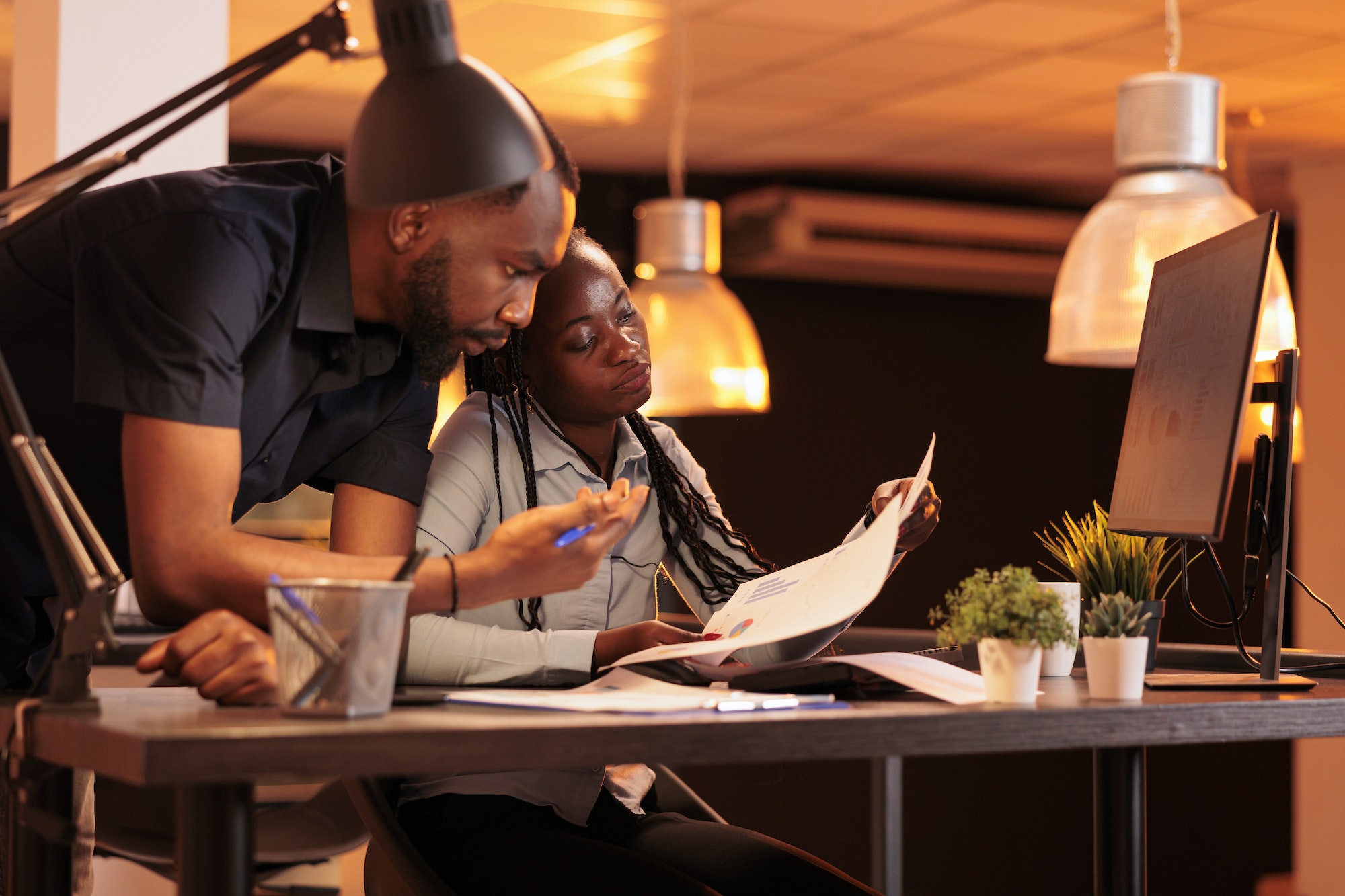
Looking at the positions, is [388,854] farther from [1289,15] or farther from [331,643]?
[1289,15]

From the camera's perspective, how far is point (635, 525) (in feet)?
6.14

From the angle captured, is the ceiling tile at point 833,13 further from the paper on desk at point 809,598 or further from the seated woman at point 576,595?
the paper on desk at point 809,598

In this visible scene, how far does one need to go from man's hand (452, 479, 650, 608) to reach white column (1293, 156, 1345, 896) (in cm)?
526

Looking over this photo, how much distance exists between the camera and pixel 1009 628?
1.26 meters

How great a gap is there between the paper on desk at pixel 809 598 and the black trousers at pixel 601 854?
8.5 inches

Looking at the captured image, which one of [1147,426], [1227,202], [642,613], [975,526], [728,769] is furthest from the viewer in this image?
[975,526]

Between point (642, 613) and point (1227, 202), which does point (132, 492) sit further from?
point (1227, 202)

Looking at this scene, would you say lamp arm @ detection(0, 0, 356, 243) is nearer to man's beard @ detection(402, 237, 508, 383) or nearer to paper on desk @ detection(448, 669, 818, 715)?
man's beard @ detection(402, 237, 508, 383)

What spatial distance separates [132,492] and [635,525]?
724 millimetres

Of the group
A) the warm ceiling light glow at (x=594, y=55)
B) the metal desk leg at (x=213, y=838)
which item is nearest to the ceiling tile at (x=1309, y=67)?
the warm ceiling light glow at (x=594, y=55)

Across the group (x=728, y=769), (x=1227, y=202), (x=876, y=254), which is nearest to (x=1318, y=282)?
(x=876, y=254)

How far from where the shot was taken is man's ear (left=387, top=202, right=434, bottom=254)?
149cm

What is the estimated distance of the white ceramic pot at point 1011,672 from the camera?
1.24 m

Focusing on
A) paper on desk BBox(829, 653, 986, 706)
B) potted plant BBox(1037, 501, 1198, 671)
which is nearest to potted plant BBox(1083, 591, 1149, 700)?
paper on desk BBox(829, 653, 986, 706)
